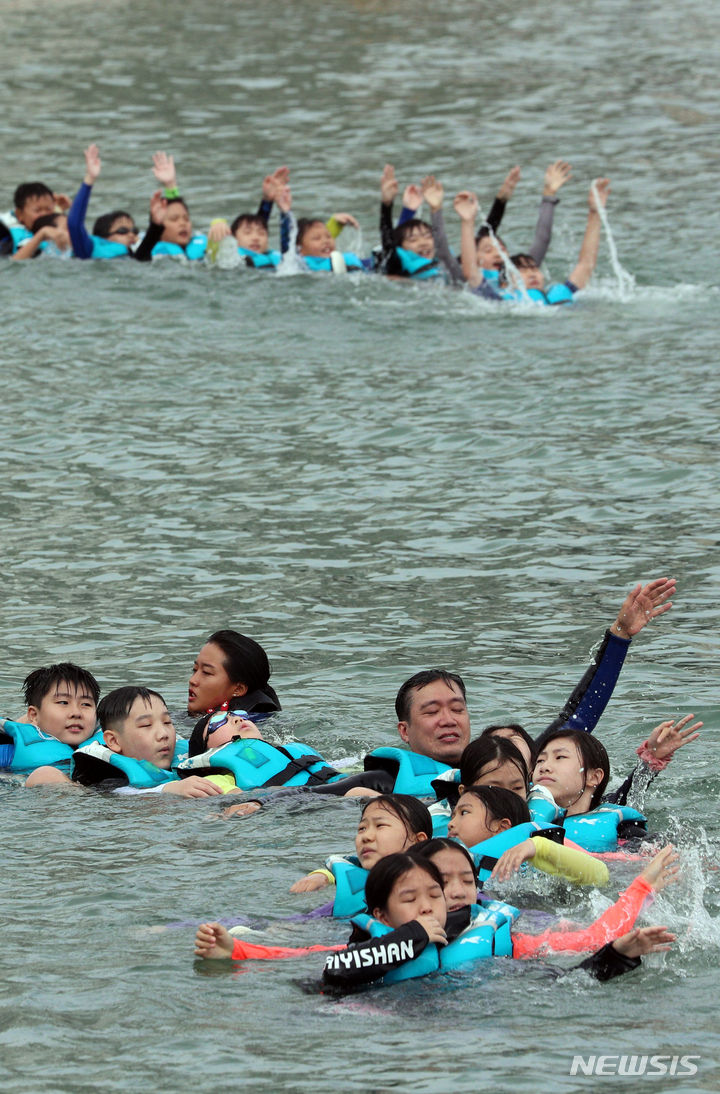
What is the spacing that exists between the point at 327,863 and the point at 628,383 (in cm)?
798

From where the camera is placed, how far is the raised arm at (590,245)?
51.9 feet

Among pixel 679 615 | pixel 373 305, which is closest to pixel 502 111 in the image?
pixel 373 305

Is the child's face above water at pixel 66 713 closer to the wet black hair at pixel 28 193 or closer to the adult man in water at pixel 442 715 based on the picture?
the adult man in water at pixel 442 715

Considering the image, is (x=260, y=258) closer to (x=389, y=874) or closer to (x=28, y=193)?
(x=28, y=193)

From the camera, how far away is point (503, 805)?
684 cm

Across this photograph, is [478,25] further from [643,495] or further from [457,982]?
[457,982]

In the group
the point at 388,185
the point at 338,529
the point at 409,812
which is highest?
the point at 388,185

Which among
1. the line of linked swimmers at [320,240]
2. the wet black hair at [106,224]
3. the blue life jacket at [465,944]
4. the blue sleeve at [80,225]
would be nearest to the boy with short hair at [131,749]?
the blue life jacket at [465,944]

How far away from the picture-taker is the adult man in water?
7.71 meters

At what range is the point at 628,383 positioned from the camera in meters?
13.8

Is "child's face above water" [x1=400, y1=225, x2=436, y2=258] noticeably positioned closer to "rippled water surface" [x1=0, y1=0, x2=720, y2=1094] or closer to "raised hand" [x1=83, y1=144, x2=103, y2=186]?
"rippled water surface" [x1=0, y1=0, x2=720, y2=1094]

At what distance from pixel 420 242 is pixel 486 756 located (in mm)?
10343

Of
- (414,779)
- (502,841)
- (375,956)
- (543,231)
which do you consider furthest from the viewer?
(543,231)

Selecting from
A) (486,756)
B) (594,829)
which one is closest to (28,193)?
(486,756)
